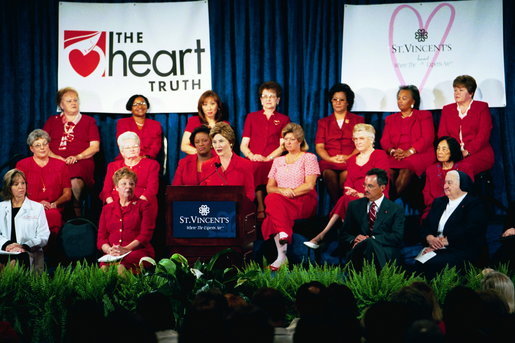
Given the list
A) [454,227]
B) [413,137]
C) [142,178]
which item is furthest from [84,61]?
[454,227]

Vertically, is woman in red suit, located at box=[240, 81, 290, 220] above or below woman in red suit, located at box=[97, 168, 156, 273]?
above

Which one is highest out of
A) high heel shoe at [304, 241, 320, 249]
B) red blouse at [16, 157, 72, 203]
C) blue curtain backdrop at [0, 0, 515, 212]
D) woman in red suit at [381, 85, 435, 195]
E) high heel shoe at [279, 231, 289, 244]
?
blue curtain backdrop at [0, 0, 515, 212]

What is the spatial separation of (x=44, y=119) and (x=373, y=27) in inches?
132

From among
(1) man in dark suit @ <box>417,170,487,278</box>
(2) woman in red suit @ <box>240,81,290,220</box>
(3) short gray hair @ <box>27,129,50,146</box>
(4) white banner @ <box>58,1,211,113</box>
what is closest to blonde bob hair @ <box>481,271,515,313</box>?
(1) man in dark suit @ <box>417,170,487,278</box>

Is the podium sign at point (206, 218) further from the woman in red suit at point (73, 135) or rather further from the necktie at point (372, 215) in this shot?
the woman in red suit at point (73, 135)

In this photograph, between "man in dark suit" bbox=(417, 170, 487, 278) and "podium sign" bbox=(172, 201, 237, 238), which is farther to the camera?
"man in dark suit" bbox=(417, 170, 487, 278)

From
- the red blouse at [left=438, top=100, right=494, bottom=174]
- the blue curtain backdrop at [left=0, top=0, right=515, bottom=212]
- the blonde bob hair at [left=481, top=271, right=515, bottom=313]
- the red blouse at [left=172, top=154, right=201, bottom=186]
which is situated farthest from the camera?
the blue curtain backdrop at [left=0, top=0, right=515, bottom=212]

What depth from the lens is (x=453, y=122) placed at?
666cm

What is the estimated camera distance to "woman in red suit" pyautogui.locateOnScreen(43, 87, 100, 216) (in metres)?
6.87

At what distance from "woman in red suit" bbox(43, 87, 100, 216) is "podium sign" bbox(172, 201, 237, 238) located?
7.24 ft

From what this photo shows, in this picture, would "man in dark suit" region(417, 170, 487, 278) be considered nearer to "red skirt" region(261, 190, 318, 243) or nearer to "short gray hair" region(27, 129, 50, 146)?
"red skirt" region(261, 190, 318, 243)

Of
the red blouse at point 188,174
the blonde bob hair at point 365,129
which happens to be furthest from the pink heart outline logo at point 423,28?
the red blouse at point 188,174

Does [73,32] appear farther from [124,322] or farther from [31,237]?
[124,322]

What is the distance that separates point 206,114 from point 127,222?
163cm
